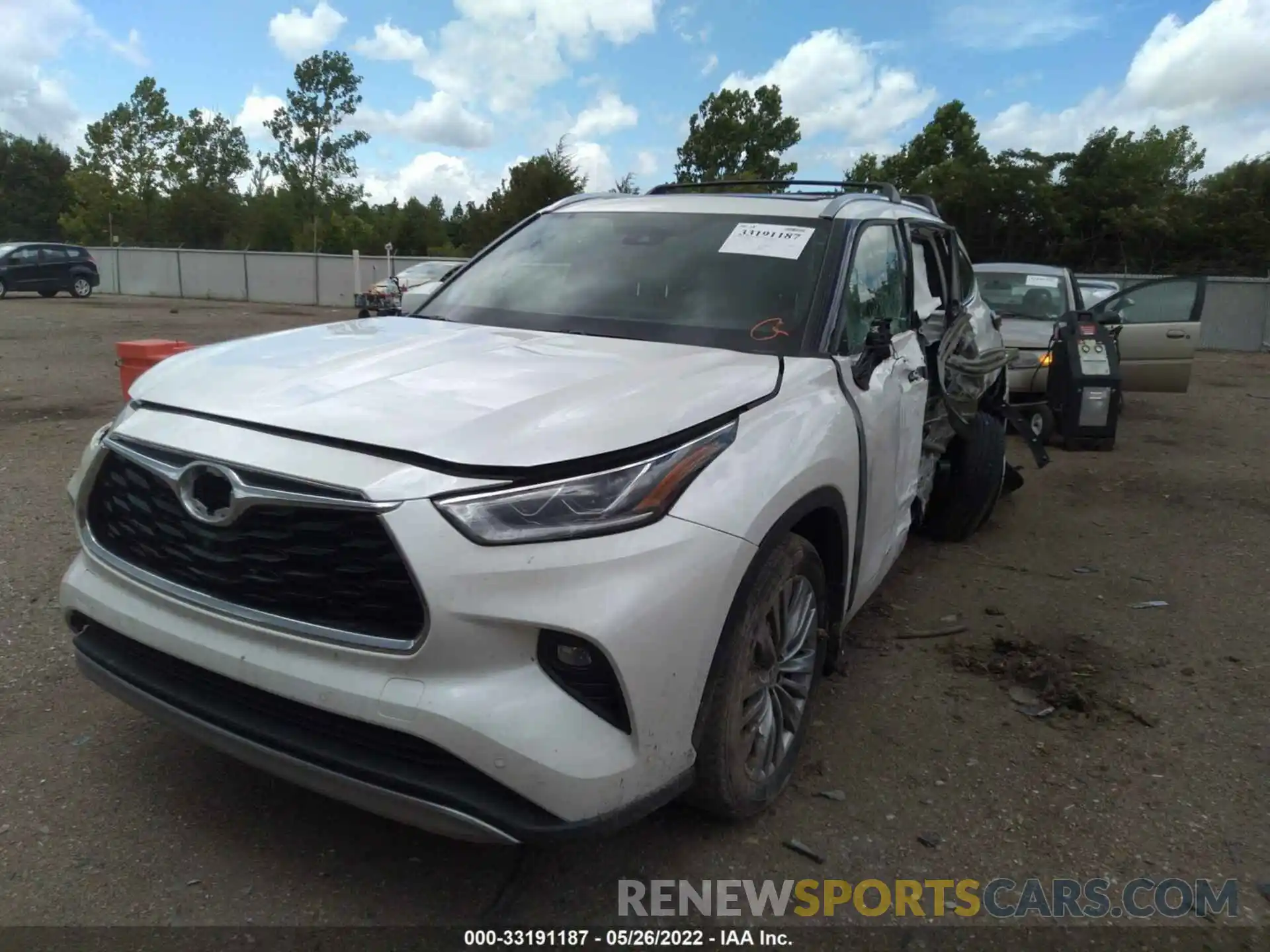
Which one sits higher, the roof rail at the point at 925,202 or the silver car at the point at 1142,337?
the roof rail at the point at 925,202

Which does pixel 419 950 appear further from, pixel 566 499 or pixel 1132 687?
pixel 1132 687

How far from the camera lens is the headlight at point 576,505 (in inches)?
78.2

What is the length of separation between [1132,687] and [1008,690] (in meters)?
0.49

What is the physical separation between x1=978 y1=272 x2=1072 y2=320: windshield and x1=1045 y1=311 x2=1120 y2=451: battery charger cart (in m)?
2.02

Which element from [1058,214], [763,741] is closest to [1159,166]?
[1058,214]

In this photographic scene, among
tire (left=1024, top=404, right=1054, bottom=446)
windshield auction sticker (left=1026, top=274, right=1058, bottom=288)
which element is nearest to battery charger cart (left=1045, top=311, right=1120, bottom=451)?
tire (left=1024, top=404, right=1054, bottom=446)

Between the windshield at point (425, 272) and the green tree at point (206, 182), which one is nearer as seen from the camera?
the windshield at point (425, 272)

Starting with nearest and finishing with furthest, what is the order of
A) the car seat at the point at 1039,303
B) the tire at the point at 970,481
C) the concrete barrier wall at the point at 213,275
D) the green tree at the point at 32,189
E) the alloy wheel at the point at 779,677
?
1. the alloy wheel at the point at 779,677
2. the tire at the point at 970,481
3. the car seat at the point at 1039,303
4. the concrete barrier wall at the point at 213,275
5. the green tree at the point at 32,189

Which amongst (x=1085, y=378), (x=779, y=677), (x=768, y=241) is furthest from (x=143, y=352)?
(x=1085, y=378)

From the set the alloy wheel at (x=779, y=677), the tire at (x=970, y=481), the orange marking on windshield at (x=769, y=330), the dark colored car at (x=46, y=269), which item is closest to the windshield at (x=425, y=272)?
the dark colored car at (x=46, y=269)

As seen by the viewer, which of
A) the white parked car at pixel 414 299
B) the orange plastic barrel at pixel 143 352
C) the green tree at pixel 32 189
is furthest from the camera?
the green tree at pixel 32 189

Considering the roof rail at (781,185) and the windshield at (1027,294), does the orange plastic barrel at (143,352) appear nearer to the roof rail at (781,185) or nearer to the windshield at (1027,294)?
the roof rail at (781,185)
